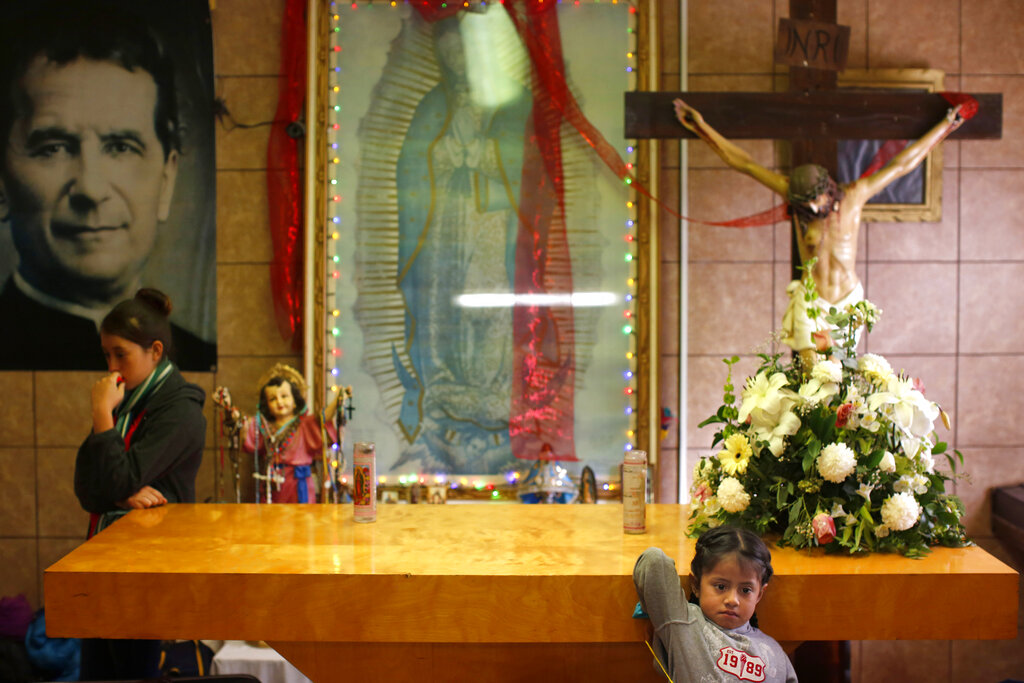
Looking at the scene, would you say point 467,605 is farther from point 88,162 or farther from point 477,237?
point 88,162

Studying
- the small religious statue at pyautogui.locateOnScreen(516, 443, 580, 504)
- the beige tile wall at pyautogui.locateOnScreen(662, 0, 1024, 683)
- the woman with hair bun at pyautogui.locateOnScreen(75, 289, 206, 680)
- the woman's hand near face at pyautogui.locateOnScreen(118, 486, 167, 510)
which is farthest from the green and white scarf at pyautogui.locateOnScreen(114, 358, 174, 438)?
the beige tile wall at pyautogui.locateOnScreen(662, 0, 1024, 683)

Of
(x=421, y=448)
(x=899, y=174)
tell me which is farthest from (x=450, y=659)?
(x=899, y=174)

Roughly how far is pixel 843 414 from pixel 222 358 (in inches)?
106

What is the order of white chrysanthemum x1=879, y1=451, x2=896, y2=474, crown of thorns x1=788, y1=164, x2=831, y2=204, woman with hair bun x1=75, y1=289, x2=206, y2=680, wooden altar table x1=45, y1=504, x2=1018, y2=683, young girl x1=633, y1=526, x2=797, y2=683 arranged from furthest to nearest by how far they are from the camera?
crown of thorns x1=788, y1=164, x2=831, y2=204
woman with hair bun x1=75, y1=289, x2=206, y2=680
white chrysanthemum x1=879, y1=451, x2=896, y2=474
wooden altar table x1=45, y1=504, x2=1018, y2=683
young girl x1=633, y1=526, x2=797, y2=683

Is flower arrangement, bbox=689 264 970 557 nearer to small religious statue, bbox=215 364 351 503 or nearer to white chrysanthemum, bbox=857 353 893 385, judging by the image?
white chrysanthemum, bbox=857 353 893 385

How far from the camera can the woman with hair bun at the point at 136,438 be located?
7.10ft

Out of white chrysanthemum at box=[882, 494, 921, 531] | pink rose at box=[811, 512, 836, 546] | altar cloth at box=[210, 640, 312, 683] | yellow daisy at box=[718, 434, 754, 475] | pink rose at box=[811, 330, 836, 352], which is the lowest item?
altar cloth at box=[210, 640, 312, 683]

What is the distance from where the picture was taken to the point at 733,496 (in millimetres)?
1807

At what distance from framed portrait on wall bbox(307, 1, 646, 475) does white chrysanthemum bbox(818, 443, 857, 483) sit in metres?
1.75

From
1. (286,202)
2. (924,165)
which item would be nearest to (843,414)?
(924,165)

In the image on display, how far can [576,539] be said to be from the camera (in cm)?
190

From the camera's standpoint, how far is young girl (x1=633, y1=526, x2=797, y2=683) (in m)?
1.53

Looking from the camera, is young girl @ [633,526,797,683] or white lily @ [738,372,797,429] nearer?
young girl @ [633,526,797,683]

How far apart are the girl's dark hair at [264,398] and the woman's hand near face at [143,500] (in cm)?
104
